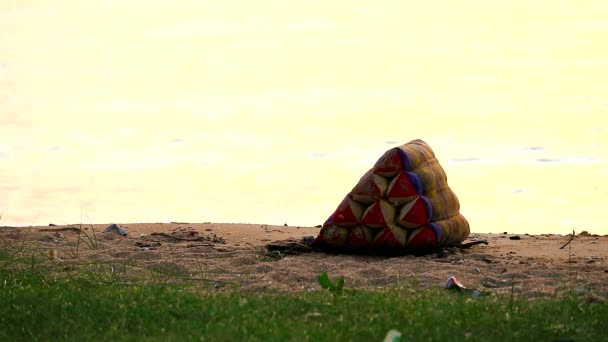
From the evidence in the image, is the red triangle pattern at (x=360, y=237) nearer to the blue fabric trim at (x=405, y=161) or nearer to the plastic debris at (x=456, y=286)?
the blue fabric trim at (x=405, y=161)

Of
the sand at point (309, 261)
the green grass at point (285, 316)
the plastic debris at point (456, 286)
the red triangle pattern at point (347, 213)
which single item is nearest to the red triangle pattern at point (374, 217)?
the red triangle pattern at point (347, 213)

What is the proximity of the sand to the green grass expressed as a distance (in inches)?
36.4

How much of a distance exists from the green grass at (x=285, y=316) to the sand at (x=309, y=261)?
92 centimetres

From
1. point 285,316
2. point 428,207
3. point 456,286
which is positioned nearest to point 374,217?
point 428,207

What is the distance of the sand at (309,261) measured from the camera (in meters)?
9.27

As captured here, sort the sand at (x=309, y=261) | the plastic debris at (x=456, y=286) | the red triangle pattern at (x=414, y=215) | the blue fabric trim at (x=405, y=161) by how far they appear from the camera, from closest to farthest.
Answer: the plastic debris at (x=456, y=286)
the sand at (x=309, y=261)
the red triangle pattern at (x=414, y=215)
the blue fabric trim at (x=405, y=161)

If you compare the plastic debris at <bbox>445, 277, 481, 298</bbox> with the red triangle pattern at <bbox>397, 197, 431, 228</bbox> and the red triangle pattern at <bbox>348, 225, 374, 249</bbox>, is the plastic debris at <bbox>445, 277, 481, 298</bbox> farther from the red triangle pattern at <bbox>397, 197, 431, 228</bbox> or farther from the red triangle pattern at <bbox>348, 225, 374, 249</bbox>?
the red triangle pattern at <bbox>348, 225, 374, 249</bbox>

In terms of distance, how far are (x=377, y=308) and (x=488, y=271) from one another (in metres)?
3.17

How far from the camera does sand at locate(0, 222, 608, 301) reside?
9.27 meters

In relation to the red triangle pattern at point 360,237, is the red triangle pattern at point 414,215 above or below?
above

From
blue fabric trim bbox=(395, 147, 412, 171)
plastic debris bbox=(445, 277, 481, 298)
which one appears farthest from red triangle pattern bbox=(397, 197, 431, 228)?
plastic debris bbox=(445, 277, 481, 298)

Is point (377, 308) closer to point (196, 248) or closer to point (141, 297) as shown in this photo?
point (141, 297)

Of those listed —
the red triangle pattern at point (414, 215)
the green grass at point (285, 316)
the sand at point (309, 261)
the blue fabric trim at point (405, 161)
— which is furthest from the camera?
the blue fabric trim at point (405, 161)

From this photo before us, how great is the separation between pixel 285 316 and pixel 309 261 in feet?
11.4
